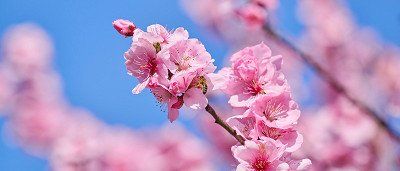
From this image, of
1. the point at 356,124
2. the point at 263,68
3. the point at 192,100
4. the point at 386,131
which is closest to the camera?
the point at 192,100

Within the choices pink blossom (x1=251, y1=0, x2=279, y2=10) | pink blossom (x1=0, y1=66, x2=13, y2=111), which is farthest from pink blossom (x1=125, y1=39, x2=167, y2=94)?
pink blossom (x1=0, y1=66, x2=13, y2=111)

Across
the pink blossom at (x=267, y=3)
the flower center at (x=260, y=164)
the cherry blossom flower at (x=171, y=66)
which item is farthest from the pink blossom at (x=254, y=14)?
the flower center at (x=260, y=164)

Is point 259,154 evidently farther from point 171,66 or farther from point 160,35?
point 160,35

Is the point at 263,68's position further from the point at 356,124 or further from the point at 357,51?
the point at 357,51

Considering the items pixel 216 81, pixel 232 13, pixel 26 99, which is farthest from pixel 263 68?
pixel 26 99

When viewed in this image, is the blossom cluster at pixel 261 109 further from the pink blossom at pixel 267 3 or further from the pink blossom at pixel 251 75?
the pink blossom at pixel 267 3

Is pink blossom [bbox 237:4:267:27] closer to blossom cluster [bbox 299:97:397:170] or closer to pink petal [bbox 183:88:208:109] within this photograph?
blossom cluster [bbox 299:97:397:170]
